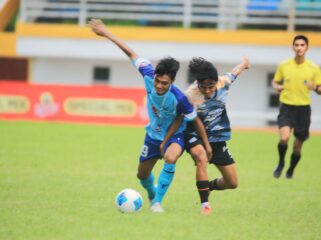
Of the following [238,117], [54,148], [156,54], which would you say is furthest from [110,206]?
[156,54]

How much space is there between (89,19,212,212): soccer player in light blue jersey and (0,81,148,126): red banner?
13.7m

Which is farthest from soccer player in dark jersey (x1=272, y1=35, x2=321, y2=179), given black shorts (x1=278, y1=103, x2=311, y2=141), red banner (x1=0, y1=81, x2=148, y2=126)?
red banner (x1=0, y1=81, x2=148, y2=126)

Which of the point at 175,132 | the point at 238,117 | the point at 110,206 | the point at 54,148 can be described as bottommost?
the point at 238,117

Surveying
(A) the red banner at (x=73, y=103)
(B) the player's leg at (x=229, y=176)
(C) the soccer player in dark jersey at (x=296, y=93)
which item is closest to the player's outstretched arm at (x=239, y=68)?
(B) the player's leg at (x=229, y=176)

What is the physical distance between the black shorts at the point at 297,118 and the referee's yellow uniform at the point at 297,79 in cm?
8

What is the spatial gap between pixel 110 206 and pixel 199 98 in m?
1.55

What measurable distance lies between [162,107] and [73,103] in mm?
14671

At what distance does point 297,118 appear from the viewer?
12.3 m

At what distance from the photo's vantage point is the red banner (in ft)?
74.1

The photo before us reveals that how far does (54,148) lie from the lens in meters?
16.2

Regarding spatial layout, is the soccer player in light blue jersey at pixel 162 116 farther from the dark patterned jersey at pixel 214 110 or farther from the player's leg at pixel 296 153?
the player's leg at pixel 296 153

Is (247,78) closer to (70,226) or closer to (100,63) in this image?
(100,63)

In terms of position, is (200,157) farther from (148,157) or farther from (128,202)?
(128,202)

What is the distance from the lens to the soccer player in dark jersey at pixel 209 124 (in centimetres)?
843
